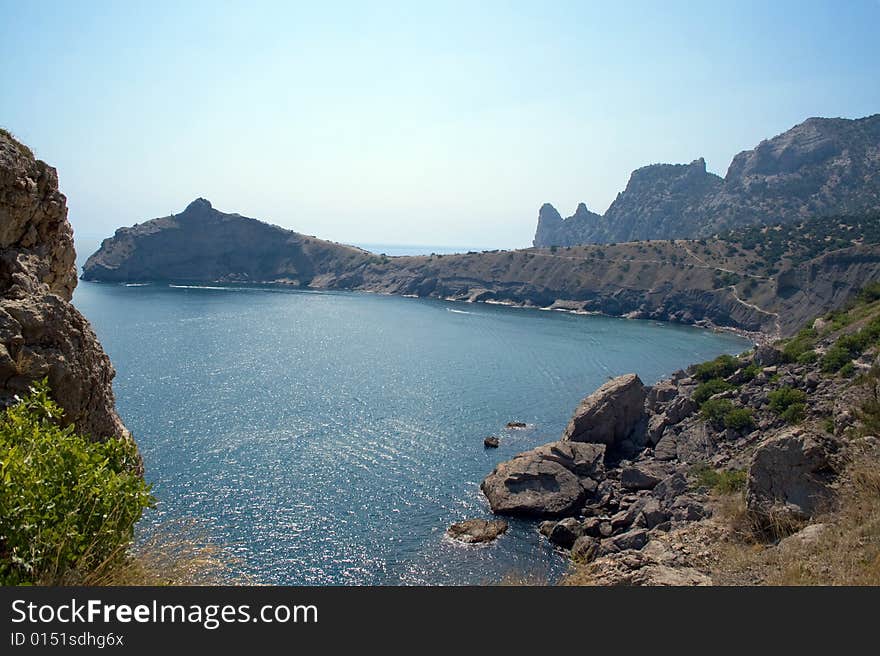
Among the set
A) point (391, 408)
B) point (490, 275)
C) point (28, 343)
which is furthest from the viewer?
point (490, 275)

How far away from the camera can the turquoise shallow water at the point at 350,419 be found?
31516mm

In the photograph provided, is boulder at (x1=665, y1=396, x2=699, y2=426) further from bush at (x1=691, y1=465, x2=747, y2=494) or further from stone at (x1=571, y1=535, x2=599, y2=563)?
stone at (x1=571, y1=535, x2=599, y2=563)

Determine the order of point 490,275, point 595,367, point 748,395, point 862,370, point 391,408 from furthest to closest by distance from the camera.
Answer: point 490,275 < point 595,367 < point 391,408 < point 748,395 < point 862,370

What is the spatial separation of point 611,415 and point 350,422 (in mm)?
22247

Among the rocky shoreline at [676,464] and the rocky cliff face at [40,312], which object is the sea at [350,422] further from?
the rocky cliff face at [40,312]

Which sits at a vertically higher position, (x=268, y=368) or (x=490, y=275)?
(x=490, y=275)

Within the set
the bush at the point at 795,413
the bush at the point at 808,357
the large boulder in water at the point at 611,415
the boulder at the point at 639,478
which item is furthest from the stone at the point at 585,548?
the bush at the point at 808,357

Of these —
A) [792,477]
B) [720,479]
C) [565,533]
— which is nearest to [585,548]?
[565,533]

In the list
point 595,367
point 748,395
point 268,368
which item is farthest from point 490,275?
point 748,395

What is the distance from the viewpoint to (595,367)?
78.4 m

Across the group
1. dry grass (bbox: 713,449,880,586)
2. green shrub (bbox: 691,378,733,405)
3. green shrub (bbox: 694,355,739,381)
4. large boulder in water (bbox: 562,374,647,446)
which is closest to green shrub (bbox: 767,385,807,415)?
green shrub (bbox: 691,378,733,405)
